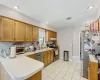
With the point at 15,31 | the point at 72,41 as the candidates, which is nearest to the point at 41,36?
the point at 15,31

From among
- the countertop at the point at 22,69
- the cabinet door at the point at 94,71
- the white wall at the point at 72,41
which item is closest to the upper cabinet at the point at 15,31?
the countertop at the point at 22,69

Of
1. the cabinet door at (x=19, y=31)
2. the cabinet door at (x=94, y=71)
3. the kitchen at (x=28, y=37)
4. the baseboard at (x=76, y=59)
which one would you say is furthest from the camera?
Result: the baseboard at (x=76, y=59)

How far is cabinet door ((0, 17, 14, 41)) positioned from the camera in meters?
2.41

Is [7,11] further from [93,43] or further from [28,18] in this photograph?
[93,43]

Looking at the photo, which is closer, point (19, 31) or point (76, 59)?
point (19, 31)

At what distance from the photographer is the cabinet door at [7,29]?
2411 mm

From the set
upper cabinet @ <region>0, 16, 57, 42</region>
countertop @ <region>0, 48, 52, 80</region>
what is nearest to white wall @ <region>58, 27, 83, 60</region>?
upper cabinet @ <region>0, 16, 57, 42</region>

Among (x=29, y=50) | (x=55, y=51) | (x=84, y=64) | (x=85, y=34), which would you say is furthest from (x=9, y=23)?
(x=55, y=51)

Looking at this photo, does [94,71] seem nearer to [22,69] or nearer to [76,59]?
[22,69]

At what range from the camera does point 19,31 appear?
9.71 ft

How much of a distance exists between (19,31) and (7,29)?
48 cm

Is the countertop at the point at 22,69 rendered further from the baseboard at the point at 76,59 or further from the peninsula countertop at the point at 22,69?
the baseboard at the point at 76,59

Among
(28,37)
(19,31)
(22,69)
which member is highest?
(19,31)

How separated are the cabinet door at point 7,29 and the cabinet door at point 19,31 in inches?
6.4
